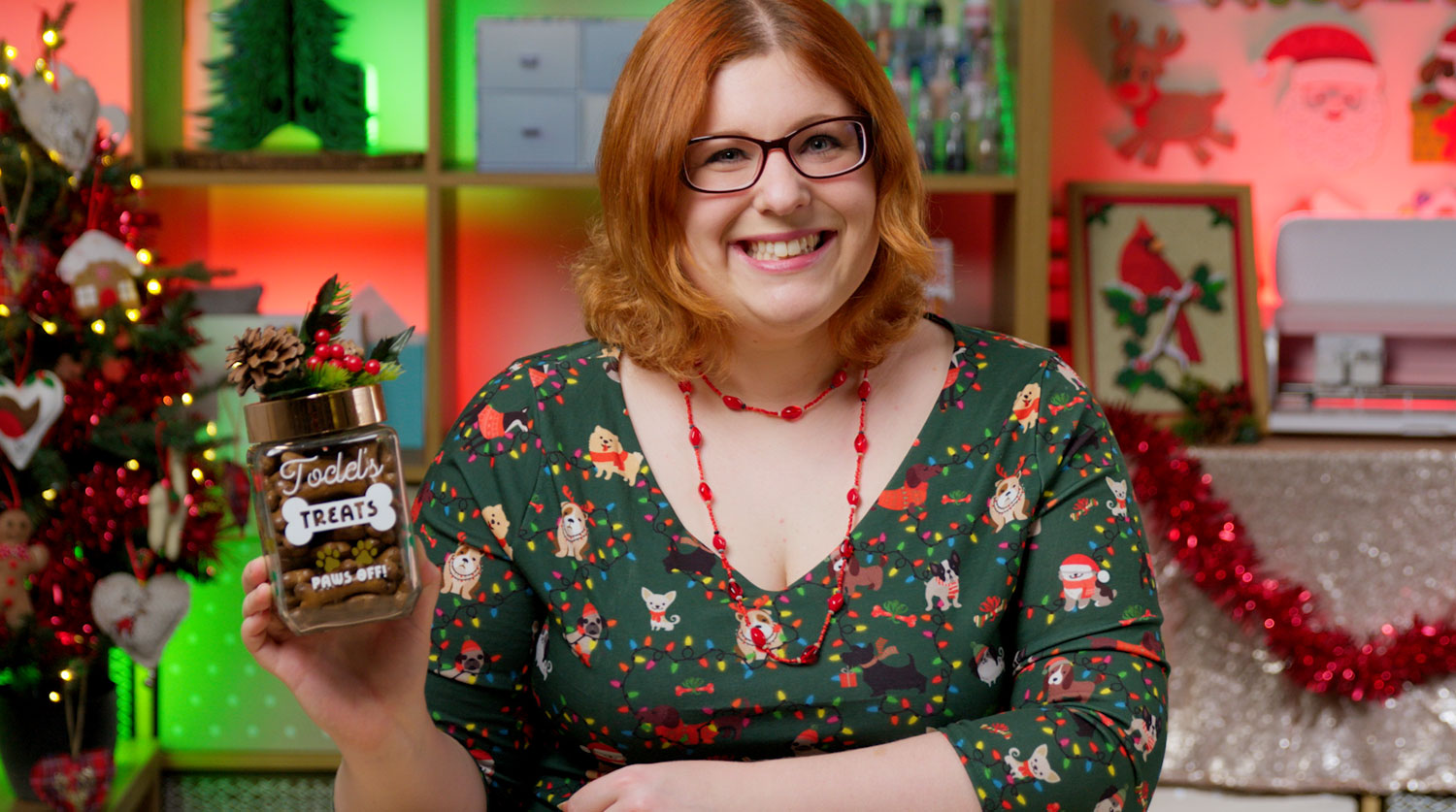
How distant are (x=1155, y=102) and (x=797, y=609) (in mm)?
1938

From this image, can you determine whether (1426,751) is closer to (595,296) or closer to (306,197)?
(595,296)

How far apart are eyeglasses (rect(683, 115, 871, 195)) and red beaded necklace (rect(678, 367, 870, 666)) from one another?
0.23 m

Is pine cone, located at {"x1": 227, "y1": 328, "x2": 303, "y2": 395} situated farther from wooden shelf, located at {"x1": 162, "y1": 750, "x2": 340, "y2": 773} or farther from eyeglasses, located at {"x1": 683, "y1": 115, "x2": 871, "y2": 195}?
wooden shelf, located at {"x1": 162, "y1": 750, "x2": 340, "y2": 773}

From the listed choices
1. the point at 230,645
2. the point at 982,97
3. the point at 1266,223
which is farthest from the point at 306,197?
the point at 1266,223

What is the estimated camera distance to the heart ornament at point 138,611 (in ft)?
6.78

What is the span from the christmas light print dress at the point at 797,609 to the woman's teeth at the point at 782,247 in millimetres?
219

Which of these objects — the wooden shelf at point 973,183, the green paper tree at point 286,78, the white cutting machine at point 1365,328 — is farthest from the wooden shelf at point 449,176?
the white cutting machine at point 1365,328

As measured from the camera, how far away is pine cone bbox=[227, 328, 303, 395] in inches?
29.8

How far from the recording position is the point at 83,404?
2.07 metres

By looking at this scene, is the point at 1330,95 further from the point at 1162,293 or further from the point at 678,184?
the point at 678,184

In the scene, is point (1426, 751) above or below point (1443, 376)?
below

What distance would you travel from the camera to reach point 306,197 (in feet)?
8.87

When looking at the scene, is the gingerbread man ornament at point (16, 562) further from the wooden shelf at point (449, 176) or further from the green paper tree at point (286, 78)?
the green paper tree at point (286, 78)

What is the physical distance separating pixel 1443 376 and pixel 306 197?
237 centimetres
